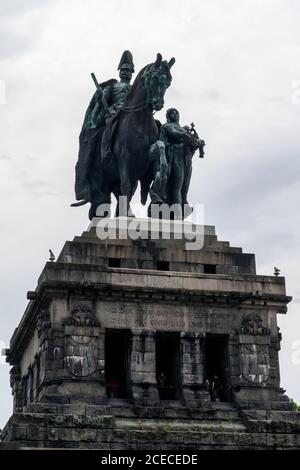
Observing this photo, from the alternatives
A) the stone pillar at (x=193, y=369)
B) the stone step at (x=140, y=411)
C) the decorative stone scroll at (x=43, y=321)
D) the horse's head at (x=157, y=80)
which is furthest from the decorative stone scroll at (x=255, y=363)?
the horse's head at (x=157, y=80)

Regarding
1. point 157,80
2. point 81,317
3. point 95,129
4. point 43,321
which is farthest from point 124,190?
point 43,321

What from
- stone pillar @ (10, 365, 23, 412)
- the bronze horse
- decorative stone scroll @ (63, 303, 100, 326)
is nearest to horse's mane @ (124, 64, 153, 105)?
the bronze horse

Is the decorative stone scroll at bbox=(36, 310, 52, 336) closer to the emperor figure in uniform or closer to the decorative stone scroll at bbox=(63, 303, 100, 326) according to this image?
the decorative stone scroll at bbox=(63, 303, 100, 326)

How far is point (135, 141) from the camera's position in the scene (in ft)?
141

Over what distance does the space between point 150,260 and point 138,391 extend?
191 inches

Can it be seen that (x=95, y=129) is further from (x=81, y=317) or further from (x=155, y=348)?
(x=155, y=348)

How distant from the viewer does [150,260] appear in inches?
1617

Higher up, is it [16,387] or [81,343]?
[16,387]

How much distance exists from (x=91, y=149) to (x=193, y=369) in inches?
392

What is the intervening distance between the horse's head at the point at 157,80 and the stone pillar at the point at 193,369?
8.49 metres

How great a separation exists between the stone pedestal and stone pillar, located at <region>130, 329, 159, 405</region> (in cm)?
3
